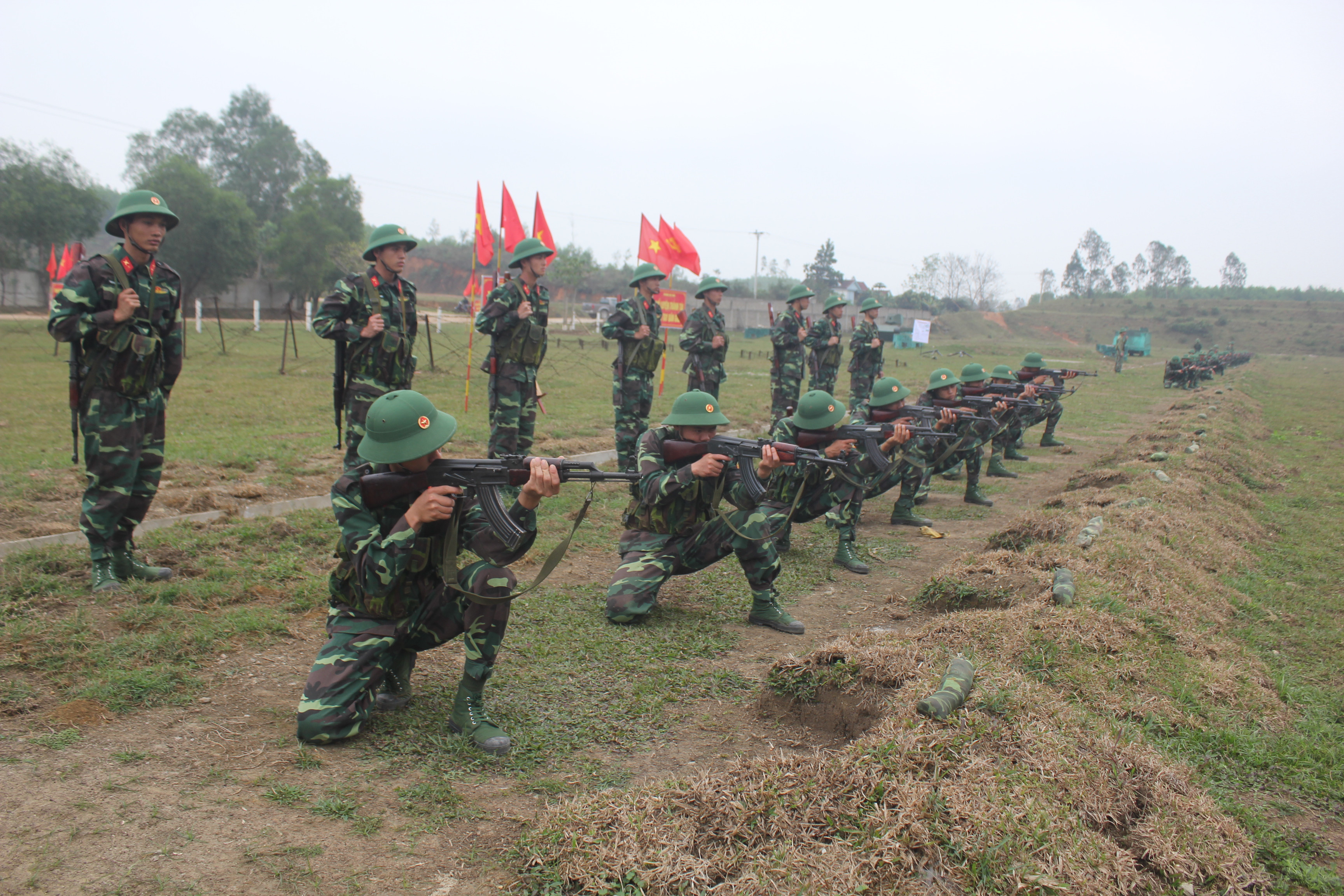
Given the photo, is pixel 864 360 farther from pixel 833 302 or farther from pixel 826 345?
pixel 833 302

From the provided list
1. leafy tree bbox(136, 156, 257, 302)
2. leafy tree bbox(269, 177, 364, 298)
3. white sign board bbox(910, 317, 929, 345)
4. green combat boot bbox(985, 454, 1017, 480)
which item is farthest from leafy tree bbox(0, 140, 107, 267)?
green combat boot bbox(985, 454, 1017, 480)

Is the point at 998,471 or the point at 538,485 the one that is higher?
the point at 538,485

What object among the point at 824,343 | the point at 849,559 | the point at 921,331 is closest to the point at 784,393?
the point at 824,343

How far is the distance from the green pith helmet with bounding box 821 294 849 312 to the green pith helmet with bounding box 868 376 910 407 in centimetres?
549

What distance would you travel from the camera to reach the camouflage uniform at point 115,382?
5.14 m

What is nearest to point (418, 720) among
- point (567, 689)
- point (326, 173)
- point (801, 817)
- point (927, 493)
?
point (567, 689)

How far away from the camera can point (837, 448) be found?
6570 millimetres

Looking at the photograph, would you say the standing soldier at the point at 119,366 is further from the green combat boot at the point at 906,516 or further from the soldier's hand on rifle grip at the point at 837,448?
the green combat boot at the point at 906,516

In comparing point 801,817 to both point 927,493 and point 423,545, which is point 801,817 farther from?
point 927,493

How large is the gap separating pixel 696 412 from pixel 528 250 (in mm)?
3642

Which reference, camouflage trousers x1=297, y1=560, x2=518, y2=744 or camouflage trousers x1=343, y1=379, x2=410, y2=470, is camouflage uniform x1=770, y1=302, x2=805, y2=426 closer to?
camouflage trousers x1=343, y1=379, x2=410, y2=470

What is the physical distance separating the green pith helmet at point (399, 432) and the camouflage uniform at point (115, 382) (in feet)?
8.35

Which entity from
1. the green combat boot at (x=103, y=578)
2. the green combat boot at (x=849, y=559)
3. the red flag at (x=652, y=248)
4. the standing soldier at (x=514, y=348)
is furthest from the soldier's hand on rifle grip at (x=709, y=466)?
the red flag at (x=652, y=248)

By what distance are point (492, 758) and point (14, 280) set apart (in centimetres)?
4910
